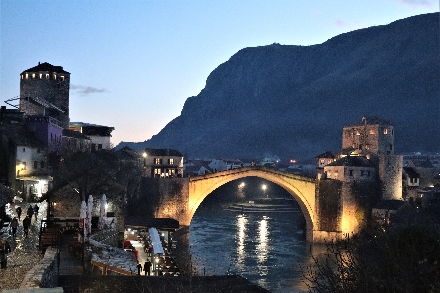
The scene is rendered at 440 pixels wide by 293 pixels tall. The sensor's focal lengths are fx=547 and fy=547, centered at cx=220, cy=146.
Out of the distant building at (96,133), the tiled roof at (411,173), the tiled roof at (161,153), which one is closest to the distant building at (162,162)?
the tiled roof at (161,153)

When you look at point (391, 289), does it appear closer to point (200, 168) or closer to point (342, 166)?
point (342, 166)

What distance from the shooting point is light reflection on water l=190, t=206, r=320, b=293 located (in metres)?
39.3

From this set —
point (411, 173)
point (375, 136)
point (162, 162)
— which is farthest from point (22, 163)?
point (411, 173)

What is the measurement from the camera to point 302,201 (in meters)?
57.4

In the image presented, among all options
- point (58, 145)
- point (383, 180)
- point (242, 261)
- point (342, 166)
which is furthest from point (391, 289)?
point (383, 180)

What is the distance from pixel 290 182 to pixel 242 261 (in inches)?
644

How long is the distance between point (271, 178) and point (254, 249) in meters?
11.6

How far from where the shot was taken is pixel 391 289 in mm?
13203

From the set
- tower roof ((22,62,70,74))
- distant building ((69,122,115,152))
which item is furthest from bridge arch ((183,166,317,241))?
tower roof ((22,62,70,74))

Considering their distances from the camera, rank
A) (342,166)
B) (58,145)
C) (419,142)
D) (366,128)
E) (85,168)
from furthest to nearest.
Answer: (419,142) → (366,128) → (342,166) → (58,145) → (85,168)

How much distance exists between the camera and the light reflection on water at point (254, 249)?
1547 inches

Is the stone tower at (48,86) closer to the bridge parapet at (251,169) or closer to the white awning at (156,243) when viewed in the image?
the bridge parapet at (251,169)

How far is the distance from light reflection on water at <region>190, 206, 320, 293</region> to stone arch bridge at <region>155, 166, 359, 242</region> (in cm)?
242

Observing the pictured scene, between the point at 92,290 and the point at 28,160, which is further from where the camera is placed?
the point at 28,160
